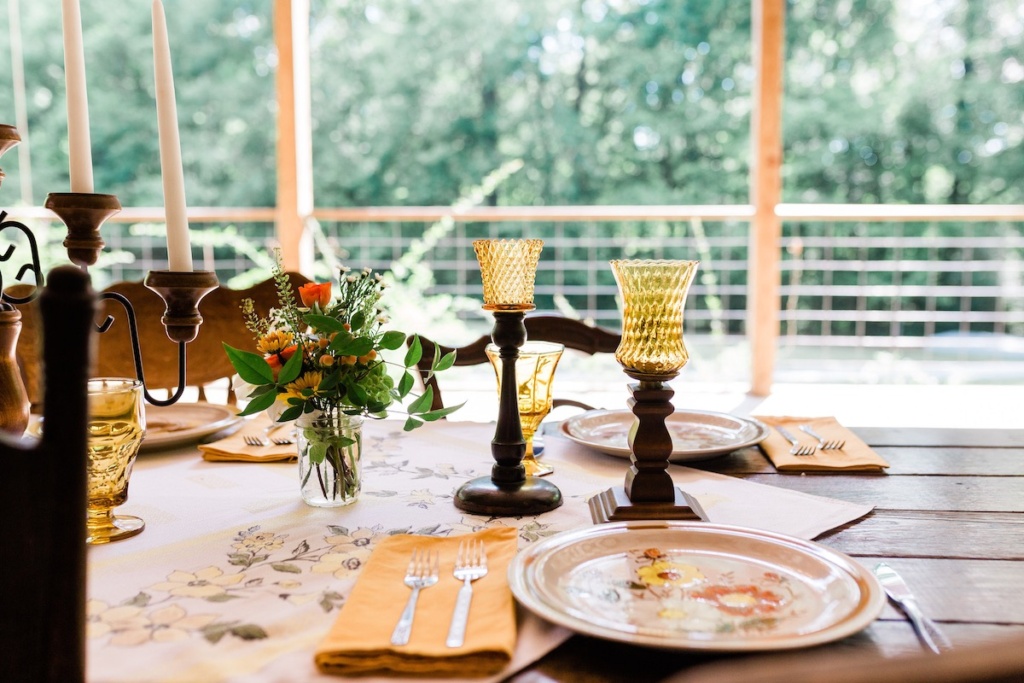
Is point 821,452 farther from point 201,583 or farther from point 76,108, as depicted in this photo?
point 76,108

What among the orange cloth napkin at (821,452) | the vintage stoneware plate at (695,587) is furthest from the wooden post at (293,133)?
the vintage stoneware plate at (695,587)

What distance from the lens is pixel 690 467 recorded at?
1115mm

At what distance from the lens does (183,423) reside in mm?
1292

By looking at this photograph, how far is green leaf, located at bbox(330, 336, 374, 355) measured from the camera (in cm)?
86

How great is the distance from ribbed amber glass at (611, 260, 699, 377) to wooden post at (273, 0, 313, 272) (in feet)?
9.60

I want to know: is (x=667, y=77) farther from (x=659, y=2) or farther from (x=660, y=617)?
(x=660, y=617)

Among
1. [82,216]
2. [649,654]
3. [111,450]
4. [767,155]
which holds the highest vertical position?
[767,155]

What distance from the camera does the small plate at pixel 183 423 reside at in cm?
115

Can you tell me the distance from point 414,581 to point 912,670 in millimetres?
482

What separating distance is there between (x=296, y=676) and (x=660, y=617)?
0.28m

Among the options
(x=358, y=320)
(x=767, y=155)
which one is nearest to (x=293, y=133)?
(x=767, y=155)

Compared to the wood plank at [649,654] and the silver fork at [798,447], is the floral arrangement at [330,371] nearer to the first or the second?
the wood plank at [649,654]

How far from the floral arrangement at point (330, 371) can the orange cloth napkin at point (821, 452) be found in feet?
1.62

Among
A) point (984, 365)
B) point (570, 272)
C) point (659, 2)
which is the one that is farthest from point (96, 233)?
point (659, 2)
